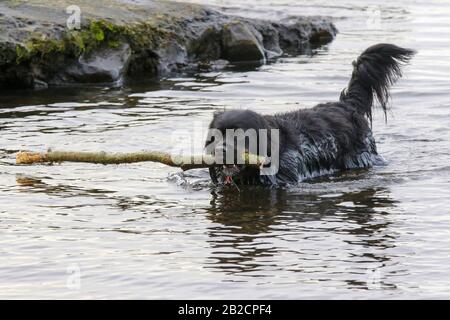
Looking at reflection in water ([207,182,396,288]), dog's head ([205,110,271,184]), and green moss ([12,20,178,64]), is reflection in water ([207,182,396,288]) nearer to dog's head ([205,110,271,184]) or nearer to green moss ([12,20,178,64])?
dog's head ([205,110,271,184])

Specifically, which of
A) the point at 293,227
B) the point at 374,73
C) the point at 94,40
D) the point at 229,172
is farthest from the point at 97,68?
the point at 293,227

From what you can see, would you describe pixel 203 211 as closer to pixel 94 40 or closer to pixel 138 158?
pixel 138 158

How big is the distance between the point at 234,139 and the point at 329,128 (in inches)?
66.8

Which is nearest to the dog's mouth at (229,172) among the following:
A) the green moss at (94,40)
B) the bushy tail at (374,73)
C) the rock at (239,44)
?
the bushy tail at (374,73)

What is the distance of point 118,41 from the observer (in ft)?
46.8

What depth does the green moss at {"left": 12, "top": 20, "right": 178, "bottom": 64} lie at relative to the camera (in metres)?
13.4

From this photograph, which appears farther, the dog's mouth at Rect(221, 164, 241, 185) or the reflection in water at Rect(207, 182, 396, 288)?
the dog's mouth at Rect(221, 164, 241, 185)

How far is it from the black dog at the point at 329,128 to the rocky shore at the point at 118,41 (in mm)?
4612

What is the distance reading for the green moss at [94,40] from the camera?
44.1 feet

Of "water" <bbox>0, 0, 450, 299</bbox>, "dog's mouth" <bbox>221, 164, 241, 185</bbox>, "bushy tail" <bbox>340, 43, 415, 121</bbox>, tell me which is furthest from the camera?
"bushy tail" <bbox>340, 43, 415, 121</bbox>

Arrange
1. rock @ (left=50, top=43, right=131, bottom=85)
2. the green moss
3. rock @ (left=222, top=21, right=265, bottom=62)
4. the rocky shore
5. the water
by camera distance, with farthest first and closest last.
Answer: rock @ (left=222, top=21, right=265, bottom=62)
rock @ (left=50, top=43, right=131, bottom=85)
the rocky shore
the green moss
the water

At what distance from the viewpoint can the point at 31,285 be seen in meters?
6.65

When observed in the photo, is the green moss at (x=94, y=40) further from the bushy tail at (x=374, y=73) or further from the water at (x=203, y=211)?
the bushy tail at (x=374, y=73)

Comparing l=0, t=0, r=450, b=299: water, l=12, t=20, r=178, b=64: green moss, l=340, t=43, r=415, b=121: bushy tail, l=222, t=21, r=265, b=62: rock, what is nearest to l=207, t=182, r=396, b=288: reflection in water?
l=0, t=0, r=450, b=299: water
